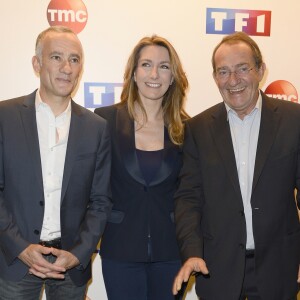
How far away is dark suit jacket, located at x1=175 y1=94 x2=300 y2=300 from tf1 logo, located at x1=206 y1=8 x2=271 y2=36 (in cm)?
147

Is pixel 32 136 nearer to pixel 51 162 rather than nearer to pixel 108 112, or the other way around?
pixel 51 162

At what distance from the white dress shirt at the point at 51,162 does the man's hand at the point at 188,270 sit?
0.68 m

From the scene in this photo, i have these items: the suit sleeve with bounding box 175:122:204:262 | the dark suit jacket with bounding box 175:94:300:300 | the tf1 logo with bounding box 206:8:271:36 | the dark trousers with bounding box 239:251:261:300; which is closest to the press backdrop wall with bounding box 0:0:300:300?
the tf1 logo with bounding box 206:8:271:36

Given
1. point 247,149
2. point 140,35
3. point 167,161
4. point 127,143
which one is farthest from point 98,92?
point 247,149

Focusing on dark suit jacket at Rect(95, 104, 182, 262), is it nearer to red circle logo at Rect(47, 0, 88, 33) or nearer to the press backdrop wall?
the press backdrop wall

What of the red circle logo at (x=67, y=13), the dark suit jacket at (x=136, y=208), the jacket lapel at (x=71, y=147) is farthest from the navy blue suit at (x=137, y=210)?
the red circle logo at (x=67, y=13)

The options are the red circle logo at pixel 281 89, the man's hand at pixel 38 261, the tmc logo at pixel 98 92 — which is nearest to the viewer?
the man's hand at pixel 38 261

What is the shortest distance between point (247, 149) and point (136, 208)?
2.32ft

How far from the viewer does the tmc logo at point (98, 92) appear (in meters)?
3.58

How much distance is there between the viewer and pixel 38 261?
215 centimetres

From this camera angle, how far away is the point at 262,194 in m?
2.23

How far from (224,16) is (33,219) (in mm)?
2365

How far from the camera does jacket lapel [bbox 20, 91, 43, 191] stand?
221 cm

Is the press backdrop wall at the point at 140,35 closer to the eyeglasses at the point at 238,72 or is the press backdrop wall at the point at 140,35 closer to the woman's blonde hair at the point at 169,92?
the woman's blonde hair at the point at 169,92
